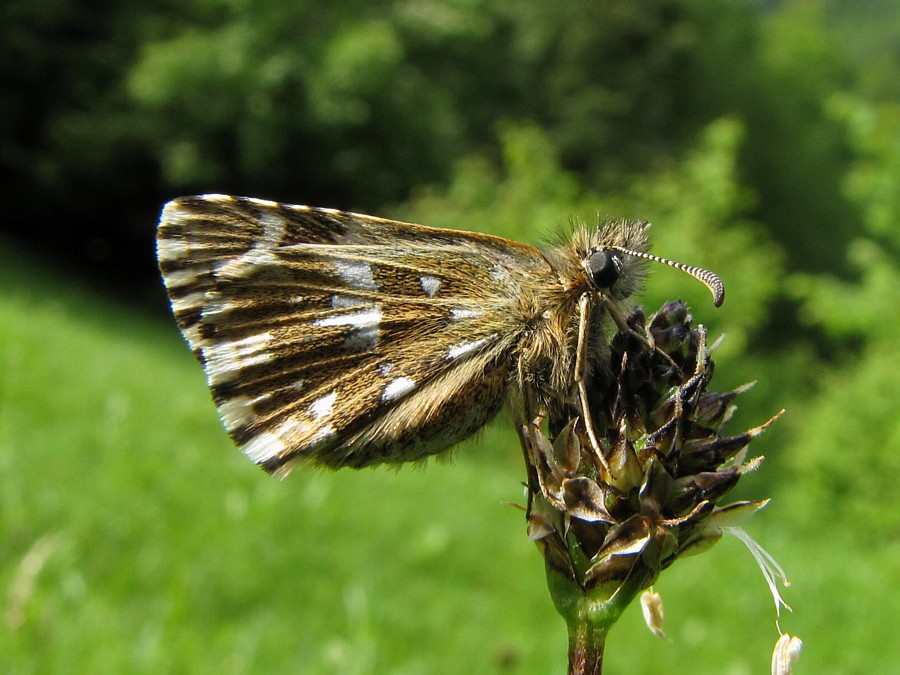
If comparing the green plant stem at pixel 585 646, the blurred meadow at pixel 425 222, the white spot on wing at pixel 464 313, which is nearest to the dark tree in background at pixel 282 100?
the blurred meadow at pixel 425 222

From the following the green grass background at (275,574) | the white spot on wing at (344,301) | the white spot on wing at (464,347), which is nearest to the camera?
the white spot on wing at (464,347)

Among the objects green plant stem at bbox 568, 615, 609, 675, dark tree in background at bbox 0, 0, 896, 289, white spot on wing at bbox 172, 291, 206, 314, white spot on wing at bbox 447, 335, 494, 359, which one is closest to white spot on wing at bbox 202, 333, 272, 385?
white spot on wing at bbox 172, 291, 206, 314

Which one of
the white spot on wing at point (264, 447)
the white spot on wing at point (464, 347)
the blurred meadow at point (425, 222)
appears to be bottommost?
the white spot on wing at point (264, 447)

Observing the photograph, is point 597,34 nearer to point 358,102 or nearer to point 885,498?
point 358,102

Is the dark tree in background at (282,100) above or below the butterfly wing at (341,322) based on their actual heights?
above

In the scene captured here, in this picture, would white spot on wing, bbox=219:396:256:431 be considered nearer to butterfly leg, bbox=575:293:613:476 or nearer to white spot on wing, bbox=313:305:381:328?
white spot on wing, bbox=313:305:381:328

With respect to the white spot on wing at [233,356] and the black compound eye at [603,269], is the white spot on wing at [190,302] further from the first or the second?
the black compound eye at [603,269]

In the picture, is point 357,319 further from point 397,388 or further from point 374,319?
point 397,388
